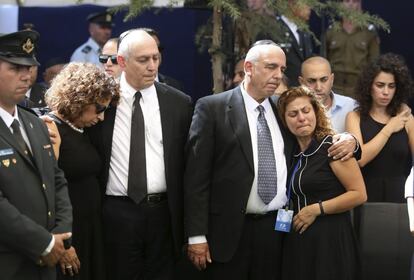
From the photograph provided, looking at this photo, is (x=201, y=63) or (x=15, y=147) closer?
(x=15, y=147)

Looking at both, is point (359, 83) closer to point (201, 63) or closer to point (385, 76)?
point (385, 76)

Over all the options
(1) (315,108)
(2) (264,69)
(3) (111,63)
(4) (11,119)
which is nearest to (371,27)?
(3) (111,63)

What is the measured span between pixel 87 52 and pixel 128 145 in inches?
128

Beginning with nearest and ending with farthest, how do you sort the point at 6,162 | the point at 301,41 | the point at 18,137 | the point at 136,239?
1. the point at 6,162
2. the point at 18,137
3. the point at 136,239
4. the point at 301,41

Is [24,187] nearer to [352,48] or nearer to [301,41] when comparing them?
[301,41]

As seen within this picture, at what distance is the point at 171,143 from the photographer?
4.77 meters

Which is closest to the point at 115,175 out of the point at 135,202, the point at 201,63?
the point at 135,202

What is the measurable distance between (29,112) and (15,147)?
36 centimetres

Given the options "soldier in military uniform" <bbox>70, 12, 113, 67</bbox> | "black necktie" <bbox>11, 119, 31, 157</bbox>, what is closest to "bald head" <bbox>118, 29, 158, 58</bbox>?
"black necktie" <bbox>11, 119, 31, 157</bbox>

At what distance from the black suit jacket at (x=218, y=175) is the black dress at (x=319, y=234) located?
12.4 inches

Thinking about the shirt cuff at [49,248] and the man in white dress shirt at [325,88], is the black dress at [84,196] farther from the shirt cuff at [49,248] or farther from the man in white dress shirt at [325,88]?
the man in white dress shirt at [325,88]

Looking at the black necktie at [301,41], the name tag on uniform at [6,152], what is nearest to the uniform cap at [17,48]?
the name tag on uniform at [6,152]

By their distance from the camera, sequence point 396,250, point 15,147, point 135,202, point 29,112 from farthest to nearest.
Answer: point 396,250 < point 135,202 < point 29,112 < point 15,147

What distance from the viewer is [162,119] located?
15.7 ft
